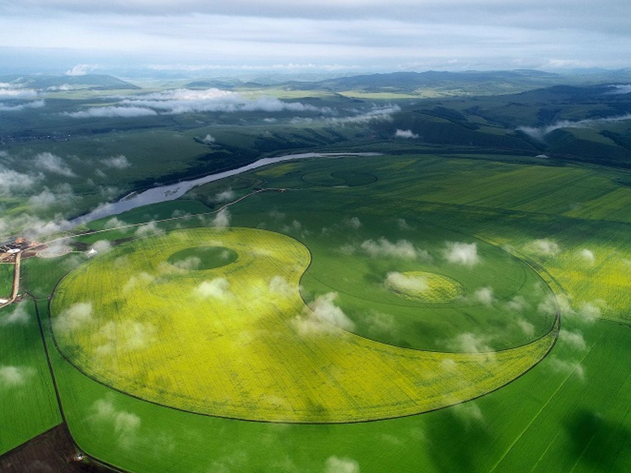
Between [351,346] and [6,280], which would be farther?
[6,280]

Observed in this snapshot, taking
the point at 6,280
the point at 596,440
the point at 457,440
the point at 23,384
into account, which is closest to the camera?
the point at 457,440

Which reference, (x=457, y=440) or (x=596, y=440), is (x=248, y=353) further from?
(x=596, y=440)

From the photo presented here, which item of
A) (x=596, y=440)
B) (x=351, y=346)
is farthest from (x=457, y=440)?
(x=351, y=346)

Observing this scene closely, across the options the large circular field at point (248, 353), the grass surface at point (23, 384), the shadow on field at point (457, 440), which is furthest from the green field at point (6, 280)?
the shadow on field at point (457, 440)

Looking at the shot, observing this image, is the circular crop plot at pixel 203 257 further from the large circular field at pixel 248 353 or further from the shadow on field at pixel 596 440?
the shadow on field at pixel 596 440

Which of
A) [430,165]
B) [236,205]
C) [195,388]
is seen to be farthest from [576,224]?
[195,388]

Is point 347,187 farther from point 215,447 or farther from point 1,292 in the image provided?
point 215,447
